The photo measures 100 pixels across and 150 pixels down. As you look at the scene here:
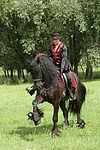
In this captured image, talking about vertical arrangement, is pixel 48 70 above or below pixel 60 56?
below

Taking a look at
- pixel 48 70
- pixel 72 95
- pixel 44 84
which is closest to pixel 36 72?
pixel 48 70

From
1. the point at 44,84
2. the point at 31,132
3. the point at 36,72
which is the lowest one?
the point at 31,132

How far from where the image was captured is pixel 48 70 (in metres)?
10.5

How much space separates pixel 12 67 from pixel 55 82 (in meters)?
29.0

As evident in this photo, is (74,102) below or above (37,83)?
below

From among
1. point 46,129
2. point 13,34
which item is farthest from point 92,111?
point 13,34

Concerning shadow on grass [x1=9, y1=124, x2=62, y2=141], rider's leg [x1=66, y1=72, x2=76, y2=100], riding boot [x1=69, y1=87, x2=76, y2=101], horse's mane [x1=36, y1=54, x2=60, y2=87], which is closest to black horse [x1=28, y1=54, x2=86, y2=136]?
horse's mane [x1=36, y1=54, x2=60, y2=87]

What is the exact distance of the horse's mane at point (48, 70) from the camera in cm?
1045

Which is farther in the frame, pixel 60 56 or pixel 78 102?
pixel 78 102

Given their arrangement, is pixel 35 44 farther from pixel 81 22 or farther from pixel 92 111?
pixel 92 111

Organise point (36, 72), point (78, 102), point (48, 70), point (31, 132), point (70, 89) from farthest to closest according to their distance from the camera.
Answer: point (78, 102) < point (70, 89) < point (31, 132) < point (48, 70) < point (36, 72)

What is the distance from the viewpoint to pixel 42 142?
9.82 meters

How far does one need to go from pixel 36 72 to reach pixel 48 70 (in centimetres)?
44

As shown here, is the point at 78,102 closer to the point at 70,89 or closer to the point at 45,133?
the point at 70,89
